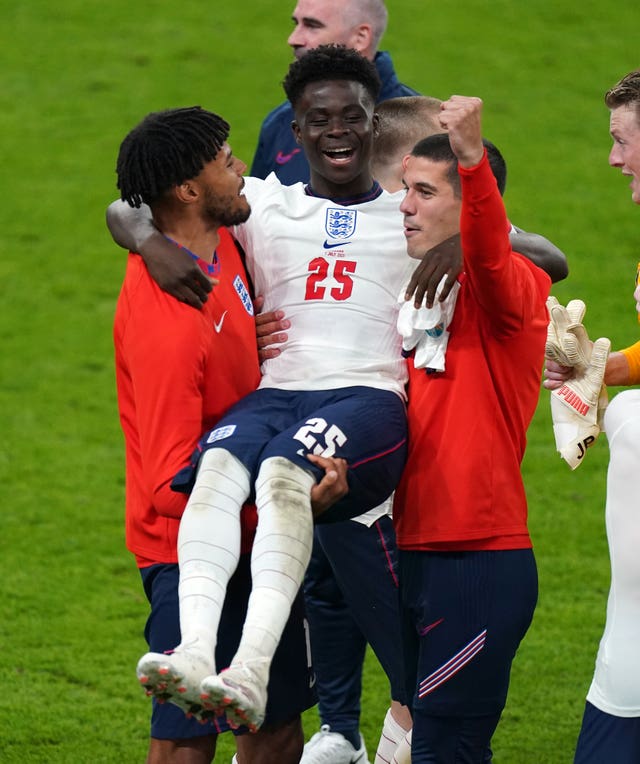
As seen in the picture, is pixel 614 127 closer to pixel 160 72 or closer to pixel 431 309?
pixel 431 309

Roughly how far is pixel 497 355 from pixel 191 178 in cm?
100

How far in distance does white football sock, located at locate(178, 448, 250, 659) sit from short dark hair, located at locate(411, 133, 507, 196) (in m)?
1.02

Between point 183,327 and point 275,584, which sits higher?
point 183,327

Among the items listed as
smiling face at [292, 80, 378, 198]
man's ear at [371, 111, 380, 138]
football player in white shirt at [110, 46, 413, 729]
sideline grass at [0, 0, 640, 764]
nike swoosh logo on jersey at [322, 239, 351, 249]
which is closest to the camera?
football player in white shirt at [110, 46, 413, 729]

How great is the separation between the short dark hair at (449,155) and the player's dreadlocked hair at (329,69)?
432mm

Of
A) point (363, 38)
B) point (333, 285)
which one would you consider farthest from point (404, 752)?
point (363, 38)

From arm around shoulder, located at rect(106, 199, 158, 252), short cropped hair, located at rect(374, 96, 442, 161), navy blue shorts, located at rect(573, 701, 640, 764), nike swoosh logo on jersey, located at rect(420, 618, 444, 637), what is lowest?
navy blue shorts, located at rect(573, 701, 640, 764)

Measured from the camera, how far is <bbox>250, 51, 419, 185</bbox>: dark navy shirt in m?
6.18

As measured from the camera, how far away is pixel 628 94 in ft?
12.9

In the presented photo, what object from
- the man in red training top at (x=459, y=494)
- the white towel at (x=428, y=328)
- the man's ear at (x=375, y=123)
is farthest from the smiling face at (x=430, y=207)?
the man's ear at (x=375, y=123)

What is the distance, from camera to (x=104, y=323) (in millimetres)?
10711

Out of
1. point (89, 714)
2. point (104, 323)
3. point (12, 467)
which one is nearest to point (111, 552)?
point (12, 467)

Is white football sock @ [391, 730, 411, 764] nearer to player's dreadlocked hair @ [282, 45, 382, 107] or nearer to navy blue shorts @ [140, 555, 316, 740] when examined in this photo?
navy blue shorts @ [140, 555, 316, 740]

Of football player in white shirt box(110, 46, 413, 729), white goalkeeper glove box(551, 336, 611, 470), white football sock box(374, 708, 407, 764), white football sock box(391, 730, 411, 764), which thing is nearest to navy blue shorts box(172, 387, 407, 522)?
football player in white shirt box(110, 46, 413, 729)
